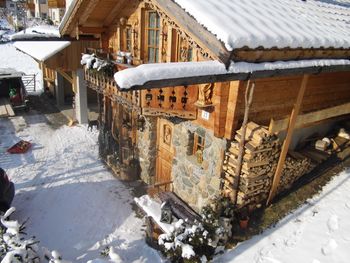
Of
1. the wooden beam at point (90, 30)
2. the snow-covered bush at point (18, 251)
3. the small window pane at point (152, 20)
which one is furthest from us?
the wooden beam at point (90, 30)

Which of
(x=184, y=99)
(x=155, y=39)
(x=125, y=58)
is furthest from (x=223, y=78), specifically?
(x=125, y=58)

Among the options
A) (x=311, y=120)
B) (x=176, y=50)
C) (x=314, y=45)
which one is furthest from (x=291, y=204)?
(x=176, y=50)

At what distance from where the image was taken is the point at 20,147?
46.6ft

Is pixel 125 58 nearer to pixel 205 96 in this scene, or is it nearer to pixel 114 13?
pixel 114 13

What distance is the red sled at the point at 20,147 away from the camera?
46.0ft

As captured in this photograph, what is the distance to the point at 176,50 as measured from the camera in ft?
30.0

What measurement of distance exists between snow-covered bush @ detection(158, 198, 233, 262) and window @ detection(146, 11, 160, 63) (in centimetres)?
514

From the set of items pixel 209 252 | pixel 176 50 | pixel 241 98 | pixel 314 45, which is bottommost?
pixel 209 252

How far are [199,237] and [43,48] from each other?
13.4m

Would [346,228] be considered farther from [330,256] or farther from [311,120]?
[311,120]

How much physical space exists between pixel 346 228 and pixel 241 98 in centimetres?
408

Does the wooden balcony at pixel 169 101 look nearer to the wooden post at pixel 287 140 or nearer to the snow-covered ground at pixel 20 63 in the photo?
the wooden post at pixel 287 140

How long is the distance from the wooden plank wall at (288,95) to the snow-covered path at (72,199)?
4.60m

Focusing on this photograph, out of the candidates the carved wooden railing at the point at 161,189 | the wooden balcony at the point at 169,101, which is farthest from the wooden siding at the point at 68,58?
the carved wooden railing at the point at 161,189
